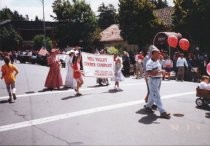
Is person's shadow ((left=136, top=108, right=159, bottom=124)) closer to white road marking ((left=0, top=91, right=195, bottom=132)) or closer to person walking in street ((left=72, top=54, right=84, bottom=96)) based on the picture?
white road marking ((left=0, top=91, right=195, bottom=132))

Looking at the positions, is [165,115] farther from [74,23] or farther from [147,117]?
[74,23]

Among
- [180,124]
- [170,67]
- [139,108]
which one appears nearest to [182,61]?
[170,67]

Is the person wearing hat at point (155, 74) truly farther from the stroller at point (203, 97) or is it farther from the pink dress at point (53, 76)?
the pink dress at point (53, 76)

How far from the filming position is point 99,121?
900cm

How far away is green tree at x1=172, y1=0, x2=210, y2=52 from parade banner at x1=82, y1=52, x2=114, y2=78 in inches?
537

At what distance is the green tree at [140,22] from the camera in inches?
1471

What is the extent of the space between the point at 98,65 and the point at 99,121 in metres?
6.95

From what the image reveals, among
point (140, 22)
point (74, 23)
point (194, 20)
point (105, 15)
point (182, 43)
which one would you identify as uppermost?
point (105, 15)

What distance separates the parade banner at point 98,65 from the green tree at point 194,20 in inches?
537

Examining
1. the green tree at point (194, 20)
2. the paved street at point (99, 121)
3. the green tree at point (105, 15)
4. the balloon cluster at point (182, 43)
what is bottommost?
the paved street at point (99, 121)

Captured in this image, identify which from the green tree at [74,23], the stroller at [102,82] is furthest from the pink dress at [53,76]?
the green tree at [74,23]

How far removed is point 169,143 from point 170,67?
1555 centimetres

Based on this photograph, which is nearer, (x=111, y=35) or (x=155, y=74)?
(x=155, y=74)

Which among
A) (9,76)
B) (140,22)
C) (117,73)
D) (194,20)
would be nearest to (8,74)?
(9,76)
